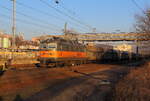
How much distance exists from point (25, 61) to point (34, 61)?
203cm

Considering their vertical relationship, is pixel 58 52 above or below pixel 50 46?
below

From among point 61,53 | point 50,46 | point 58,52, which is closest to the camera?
point 58,52

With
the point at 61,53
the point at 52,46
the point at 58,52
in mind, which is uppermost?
the point at 52,46

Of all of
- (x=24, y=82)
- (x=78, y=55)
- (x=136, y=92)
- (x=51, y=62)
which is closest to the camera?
(x=136, y=92)

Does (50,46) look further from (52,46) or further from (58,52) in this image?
(58,52)

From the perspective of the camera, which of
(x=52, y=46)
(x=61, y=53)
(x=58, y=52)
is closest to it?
(x=58, y=52)

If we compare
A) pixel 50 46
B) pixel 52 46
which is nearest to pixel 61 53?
pixel 52 46

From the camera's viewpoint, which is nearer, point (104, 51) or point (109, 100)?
point (109, 100)

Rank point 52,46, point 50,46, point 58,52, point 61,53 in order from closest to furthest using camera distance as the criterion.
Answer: point 58,52 < point 52,46 < point 50,46 < point 61,53

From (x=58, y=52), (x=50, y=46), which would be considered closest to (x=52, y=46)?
(x=50, y=46)

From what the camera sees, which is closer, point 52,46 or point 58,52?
point 58,52

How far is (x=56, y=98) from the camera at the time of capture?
9617 millimetres

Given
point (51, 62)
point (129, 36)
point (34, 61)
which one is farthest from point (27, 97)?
point (129, 36)

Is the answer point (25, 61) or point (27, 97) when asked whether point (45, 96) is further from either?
point (25, 61)
